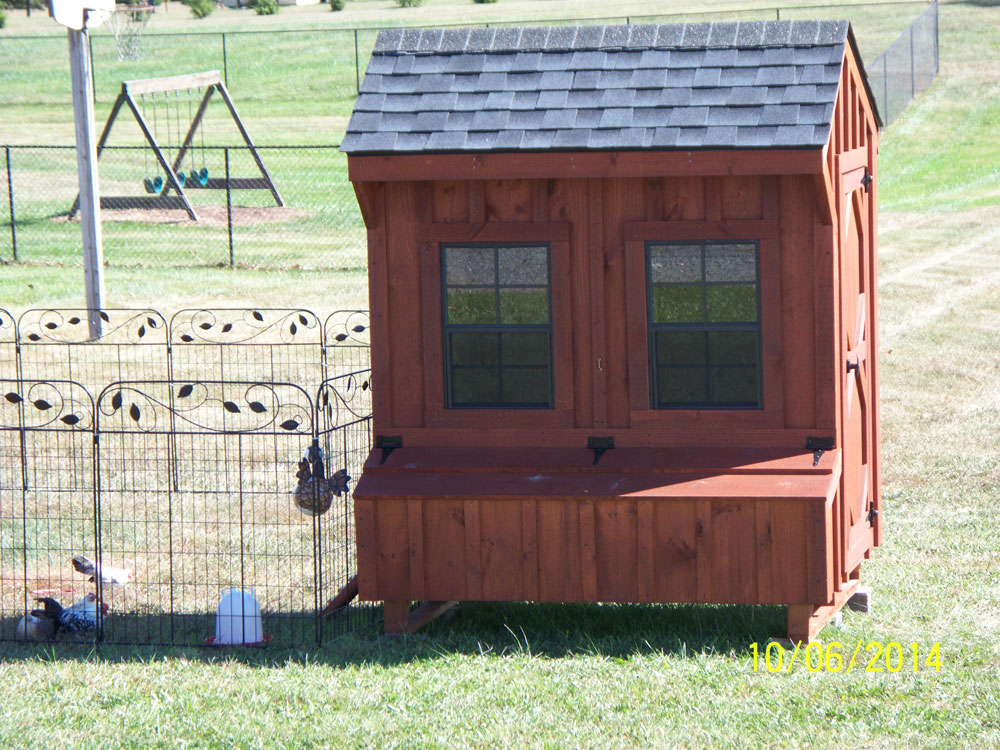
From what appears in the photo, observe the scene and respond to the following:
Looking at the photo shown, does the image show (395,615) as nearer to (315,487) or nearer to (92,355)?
(315,487)

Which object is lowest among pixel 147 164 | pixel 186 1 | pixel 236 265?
pixel 236 265

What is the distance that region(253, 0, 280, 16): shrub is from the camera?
57.1 m

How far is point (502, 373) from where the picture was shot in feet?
22.6

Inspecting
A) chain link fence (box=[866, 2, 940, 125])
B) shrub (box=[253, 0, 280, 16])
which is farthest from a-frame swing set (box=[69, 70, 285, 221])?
shrub (box=[253, 0, 280, 16])

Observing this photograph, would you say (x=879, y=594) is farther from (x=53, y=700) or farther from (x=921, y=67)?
(x=921, y=67)

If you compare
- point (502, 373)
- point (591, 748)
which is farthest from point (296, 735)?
point (502, 373)

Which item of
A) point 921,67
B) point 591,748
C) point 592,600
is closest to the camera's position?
point 591,748

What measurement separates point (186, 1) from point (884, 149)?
38158 mm

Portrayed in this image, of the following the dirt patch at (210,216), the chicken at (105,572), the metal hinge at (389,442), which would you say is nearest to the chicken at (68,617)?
the chicken at (105,572)

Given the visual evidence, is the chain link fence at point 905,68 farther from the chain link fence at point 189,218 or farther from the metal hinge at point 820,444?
the metal hinge at point 820,444

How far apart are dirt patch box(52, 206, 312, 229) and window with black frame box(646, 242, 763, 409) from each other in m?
17.9

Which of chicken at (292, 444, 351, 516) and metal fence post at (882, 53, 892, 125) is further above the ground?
metal fence post at (882, 53, 892, 125)

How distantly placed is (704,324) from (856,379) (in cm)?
138

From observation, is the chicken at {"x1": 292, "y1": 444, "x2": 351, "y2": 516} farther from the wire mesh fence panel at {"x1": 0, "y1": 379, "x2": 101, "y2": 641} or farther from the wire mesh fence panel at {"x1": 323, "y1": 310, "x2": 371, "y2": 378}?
the wire mesh fence panel at {"x1": 323, "y1": 310, "x2": 371, "y2": 378}
